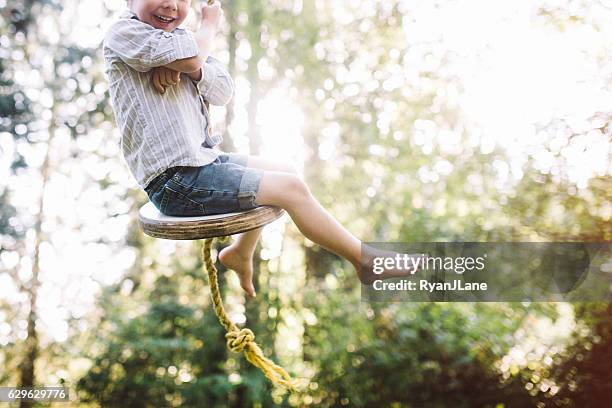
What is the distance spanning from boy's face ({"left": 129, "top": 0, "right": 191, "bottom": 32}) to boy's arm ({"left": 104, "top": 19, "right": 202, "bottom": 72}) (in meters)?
0.04

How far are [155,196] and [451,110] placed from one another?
323 cm

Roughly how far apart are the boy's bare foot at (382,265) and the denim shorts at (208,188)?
1.11 ft

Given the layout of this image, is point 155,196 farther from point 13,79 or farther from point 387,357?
point 13,79

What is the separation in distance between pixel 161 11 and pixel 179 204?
1.63 ft

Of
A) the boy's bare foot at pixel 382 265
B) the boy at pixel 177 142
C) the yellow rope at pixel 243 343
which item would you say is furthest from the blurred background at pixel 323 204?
the boy at pixel 177 142

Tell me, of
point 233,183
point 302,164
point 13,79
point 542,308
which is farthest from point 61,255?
point 233,183

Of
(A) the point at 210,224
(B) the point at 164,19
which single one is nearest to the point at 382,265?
(A) the point at 210,224

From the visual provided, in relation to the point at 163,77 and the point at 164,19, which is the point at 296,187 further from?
the point at 164,19

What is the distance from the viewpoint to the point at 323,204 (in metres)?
4.79

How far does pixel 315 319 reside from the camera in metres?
4.84

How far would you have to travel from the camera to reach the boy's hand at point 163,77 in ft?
5.44

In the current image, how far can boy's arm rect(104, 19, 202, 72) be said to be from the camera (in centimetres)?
158

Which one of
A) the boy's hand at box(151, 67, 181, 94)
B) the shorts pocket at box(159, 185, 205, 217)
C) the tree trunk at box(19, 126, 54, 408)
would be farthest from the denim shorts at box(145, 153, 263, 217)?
the tree trunk at box(19, 126, 54, 408)

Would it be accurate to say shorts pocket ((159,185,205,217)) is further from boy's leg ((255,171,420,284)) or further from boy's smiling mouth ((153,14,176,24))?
boy's smiling mouth ((153,14,176,24))
